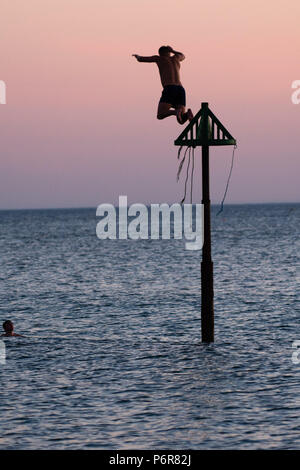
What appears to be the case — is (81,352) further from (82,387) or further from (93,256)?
(93,256)

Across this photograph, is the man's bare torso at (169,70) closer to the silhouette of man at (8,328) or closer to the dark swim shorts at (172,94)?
the dark swim shorts at (172,94)

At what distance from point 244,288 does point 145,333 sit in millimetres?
20955

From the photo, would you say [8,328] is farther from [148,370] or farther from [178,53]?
[178,53]

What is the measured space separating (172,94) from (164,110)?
1.55ft

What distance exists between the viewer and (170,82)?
23297 mm

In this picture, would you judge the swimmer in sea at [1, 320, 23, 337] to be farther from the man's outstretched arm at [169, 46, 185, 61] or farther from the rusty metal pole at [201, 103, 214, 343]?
the man's outstretched arm at [169, 46, 185, 61]

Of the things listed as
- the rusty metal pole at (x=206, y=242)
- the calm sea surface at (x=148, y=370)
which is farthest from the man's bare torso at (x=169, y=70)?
the calm sea surface at (x=148, y=370)

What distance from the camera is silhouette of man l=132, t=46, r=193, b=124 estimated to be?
Result: 23.2m

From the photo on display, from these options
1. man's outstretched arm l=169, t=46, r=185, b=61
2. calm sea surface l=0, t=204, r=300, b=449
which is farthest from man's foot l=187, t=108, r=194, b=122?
calm sea surface l=0, t=204, r=300, b=449

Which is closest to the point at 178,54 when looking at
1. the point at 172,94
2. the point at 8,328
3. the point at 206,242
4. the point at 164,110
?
the point at 172,94

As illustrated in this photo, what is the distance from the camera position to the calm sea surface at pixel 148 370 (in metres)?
19.8

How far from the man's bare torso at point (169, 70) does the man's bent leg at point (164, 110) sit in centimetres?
56

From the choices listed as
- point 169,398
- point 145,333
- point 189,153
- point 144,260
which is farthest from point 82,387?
point 144,260

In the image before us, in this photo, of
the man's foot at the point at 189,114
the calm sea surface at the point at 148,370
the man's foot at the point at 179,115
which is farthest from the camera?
the man's foot at the point at 189,114
